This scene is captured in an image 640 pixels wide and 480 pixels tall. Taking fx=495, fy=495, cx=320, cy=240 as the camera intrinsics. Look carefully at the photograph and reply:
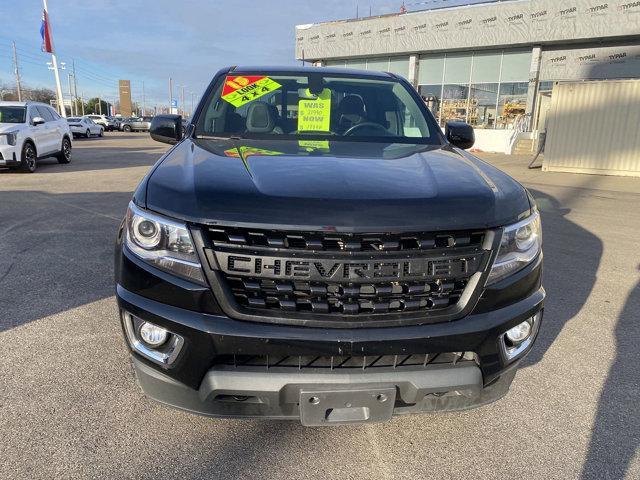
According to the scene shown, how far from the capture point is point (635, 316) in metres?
3.84

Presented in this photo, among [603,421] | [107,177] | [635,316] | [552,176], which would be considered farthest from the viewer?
[552,176]

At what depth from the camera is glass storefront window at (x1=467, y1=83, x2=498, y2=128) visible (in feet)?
82.5

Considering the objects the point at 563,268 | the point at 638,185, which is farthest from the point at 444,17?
the point at 563,268

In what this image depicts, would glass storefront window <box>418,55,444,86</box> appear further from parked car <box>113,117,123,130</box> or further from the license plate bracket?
parked car <box>113,117,123,130</box>

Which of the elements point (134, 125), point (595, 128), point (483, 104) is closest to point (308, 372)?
point (595, 128)

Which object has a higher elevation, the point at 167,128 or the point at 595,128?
the point at 167,128

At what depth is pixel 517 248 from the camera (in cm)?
209

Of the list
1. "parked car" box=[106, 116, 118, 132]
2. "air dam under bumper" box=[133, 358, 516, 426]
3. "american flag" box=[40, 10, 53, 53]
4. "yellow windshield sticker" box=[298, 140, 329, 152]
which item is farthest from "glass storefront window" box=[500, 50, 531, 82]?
"parked car" box=[106, 116, 118, 132]

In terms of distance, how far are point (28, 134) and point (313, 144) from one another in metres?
11.5

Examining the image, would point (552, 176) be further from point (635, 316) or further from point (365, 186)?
point (365, 186)

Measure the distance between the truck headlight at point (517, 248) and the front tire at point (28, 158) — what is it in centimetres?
1224

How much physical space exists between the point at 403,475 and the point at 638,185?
12.7 m

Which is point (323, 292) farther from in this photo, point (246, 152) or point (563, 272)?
point (563, 272)

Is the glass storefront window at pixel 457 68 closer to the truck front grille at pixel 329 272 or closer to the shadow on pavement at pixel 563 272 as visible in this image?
the shadow on pavement at pixel 563 272
